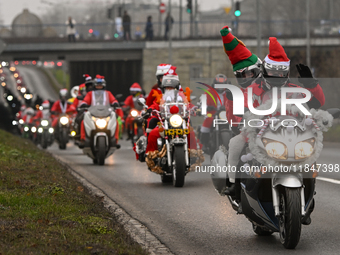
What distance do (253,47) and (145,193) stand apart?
4256 centimetres

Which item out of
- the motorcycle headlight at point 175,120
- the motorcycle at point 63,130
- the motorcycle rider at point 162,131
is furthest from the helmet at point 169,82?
the motorcycle at point 63,130

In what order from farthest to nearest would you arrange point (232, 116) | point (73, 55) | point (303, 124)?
1. point (73, 55)
2. point (232, 116)
3. point (303, 124)

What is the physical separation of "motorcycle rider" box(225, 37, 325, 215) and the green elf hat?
25cm

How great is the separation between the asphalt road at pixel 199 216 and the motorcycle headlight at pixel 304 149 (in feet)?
2.94

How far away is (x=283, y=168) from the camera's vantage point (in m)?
6.98

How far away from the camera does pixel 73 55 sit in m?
53.9

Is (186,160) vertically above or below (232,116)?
below

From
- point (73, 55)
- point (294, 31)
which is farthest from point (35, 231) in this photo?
point (294, 31)

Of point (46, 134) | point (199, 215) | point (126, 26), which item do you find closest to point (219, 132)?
point (199, 215)

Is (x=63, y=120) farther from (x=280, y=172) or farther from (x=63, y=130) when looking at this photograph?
(x=280, y=172)

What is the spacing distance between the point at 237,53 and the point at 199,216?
2576 millimetres

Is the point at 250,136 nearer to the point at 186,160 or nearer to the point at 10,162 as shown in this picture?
the point at 186,160

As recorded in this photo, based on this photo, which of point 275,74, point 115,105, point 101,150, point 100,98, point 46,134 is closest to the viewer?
point 275,74

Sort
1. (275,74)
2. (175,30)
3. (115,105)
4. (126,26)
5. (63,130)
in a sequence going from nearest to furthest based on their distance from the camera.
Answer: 1. (275,74)
2. (115,105)
3. (63,130)
4. (126,26)
5. (175,30)
